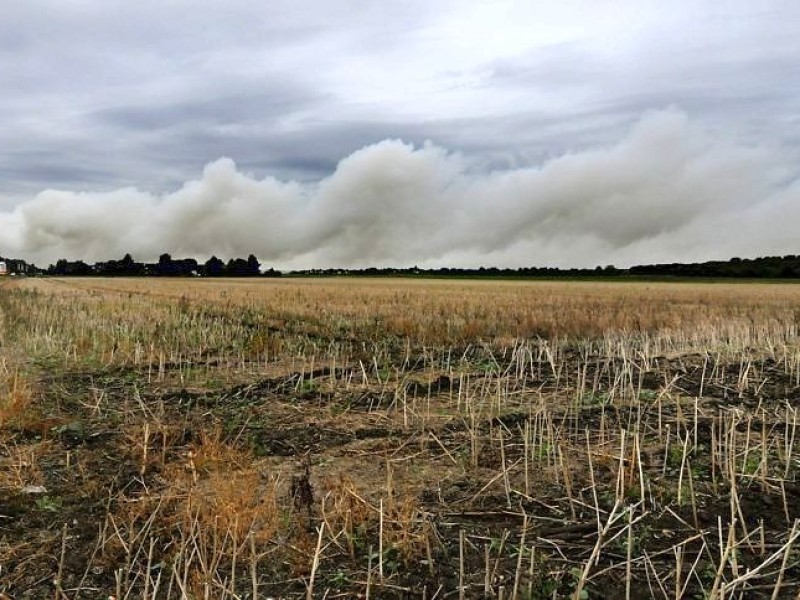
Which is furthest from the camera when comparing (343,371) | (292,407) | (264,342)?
(264,342)

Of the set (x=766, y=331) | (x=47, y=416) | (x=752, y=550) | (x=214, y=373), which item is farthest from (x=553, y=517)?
(x=766, y=331)

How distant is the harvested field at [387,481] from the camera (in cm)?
436

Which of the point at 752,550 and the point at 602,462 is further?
the point at 602,462

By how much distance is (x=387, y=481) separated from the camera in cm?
585

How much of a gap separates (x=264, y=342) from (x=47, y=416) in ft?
22.8

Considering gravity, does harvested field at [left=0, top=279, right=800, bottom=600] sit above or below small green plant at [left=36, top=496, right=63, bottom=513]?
above

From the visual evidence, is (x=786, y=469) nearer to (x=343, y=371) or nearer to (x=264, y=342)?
(x=343, y=371)

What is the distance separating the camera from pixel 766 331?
60.6ft

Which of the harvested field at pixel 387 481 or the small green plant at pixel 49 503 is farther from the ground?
the harvested field at pixel 387 481

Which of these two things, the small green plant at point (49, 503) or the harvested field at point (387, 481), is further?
the small green plant at point (49, 503)

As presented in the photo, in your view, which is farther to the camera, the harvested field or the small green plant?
the small green plant

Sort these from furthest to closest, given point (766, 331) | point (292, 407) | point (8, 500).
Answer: point (766, 331), point (292, 407), point (8, 500)

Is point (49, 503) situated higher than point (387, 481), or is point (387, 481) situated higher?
point (387, 481)

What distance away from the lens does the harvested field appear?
14.3ft
